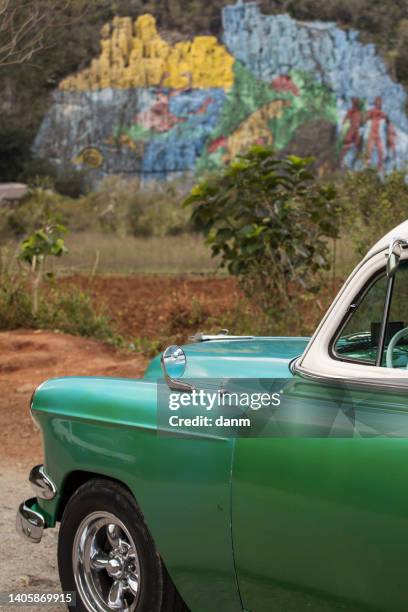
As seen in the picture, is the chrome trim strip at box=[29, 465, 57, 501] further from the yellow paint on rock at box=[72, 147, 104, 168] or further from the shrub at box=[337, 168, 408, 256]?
the yellow paint on rock at box=[72, 147, 104, 168]

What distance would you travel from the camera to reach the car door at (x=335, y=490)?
3.15m

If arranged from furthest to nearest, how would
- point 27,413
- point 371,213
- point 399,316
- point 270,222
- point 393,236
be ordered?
point 270,222, point 371,213, point 27,413, point 399,316, point 393,236

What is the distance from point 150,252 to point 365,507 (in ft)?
79.4

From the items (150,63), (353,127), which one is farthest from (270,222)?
(150,63)

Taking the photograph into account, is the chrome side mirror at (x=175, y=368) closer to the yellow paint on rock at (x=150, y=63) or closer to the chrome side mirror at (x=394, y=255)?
the chrome side mirror at (x=394, y=255)

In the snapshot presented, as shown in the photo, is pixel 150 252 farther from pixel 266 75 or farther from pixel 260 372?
pixel 260 372

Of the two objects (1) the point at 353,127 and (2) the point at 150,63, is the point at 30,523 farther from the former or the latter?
(2) the point at 150,63

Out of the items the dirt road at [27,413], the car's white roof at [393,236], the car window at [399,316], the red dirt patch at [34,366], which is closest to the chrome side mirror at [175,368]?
the car window at [399,316]

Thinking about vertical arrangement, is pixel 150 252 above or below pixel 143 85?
below

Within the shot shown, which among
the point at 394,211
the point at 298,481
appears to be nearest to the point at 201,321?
the point at 394,211

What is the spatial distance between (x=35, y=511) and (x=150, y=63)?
110ft

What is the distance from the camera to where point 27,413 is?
359 inches

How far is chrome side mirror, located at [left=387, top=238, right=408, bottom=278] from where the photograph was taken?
10.8 feet

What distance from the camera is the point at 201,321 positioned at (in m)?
12.6
